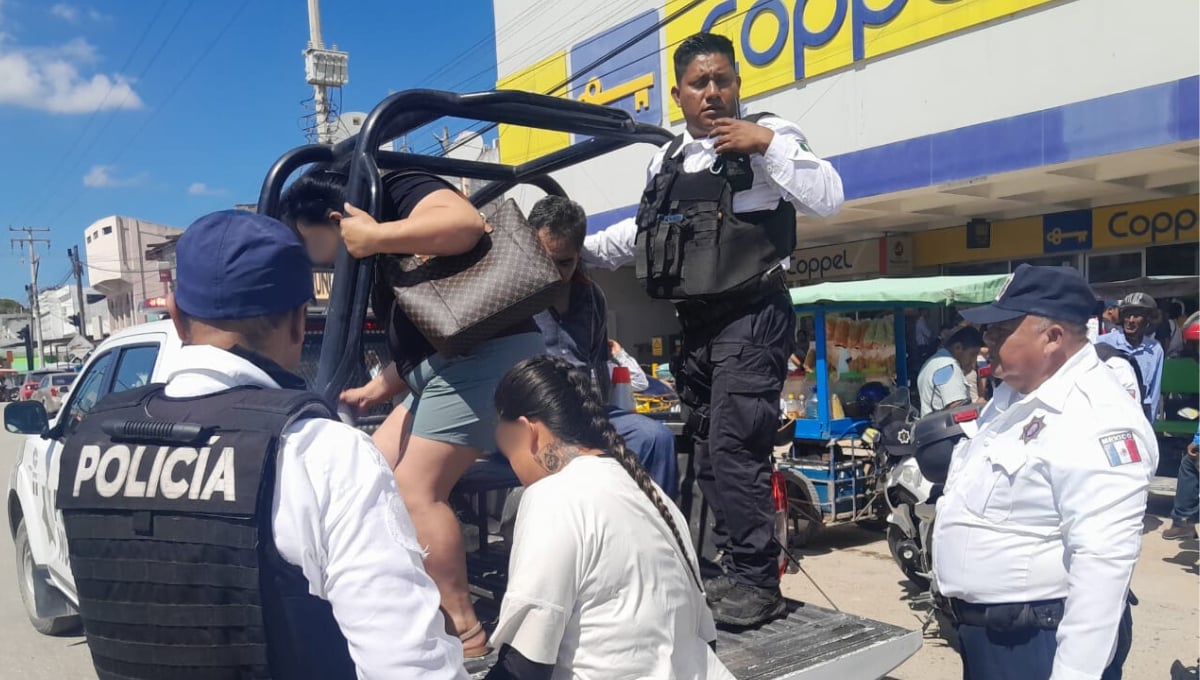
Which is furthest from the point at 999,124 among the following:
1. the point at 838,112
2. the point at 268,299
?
the point at 268,299

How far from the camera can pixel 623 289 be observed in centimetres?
1936

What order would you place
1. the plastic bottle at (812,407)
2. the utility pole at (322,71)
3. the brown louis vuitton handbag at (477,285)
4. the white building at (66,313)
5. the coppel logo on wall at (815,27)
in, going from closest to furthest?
1. the brown louis vuitton handbag at (477,285)
2. the plastic bottle at (812,407)
3. the coppel logo on wall at (815,27)
4. the utility pole at (322,71)
5. the white building at (66,313)

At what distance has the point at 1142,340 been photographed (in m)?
7.60

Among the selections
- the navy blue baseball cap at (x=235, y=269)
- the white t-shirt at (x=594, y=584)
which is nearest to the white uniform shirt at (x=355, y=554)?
the navy blue baseball cap at (x=235, y=269)

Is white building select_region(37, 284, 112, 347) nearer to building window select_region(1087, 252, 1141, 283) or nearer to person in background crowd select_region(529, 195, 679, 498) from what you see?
building window select_region(1087, 252, 1141, 283)

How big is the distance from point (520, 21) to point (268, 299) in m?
18.6

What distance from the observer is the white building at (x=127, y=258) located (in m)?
45.3

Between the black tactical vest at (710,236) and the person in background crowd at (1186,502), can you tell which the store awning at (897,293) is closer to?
the person in background crowd at (1186,502)

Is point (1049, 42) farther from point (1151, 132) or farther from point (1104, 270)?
point (1104, 270)

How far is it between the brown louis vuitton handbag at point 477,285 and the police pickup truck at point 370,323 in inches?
5.5

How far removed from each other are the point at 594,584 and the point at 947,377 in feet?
18.5

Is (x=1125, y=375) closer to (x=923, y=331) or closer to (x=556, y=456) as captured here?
(x=556, y=456)

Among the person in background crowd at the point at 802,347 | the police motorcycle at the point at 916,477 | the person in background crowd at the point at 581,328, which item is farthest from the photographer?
the person in background crowd at the point at 802,347

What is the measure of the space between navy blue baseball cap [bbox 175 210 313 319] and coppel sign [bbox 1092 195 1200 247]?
1314 centimetres
